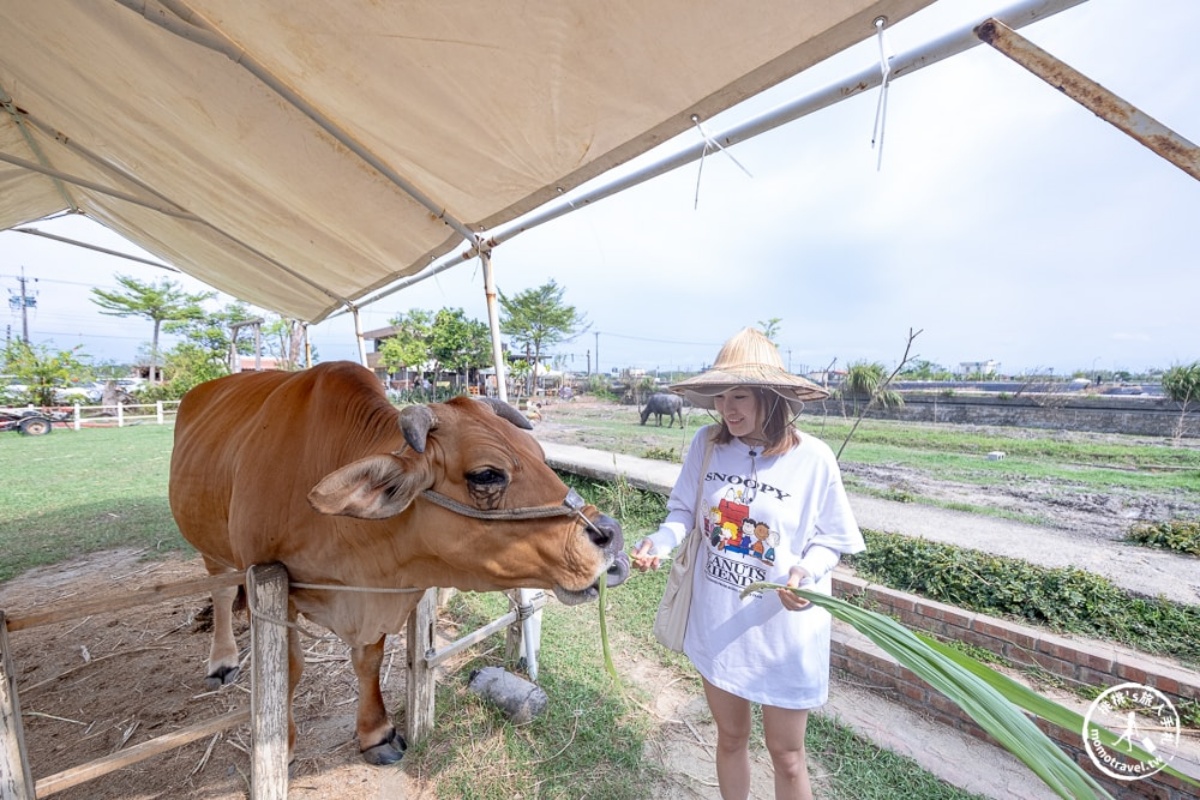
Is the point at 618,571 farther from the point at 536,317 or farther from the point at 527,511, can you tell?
the point at 536,317

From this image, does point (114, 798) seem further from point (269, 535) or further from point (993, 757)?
point (993, 757)

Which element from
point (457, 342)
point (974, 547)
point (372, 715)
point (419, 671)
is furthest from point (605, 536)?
point (457, 342)

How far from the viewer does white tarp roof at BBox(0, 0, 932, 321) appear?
1.29 metres

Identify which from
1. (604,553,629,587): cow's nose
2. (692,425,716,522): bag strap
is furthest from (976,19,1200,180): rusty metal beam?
(604,553,629,587): cow's nose

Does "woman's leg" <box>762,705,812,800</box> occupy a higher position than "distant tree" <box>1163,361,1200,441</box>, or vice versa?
"distant tree" <box>1163,361,1200,441</box>

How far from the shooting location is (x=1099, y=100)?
0.77m

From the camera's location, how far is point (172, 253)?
4832 millimetres

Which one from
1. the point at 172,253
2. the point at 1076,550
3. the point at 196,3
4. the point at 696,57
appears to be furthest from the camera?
the point at 172,253

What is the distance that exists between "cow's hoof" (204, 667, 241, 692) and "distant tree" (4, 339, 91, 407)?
25.6 metres

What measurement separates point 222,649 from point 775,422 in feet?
11.9

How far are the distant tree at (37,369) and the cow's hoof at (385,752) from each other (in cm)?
2695

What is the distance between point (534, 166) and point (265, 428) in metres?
1.74

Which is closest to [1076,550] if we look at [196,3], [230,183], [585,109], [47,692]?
[585,109]

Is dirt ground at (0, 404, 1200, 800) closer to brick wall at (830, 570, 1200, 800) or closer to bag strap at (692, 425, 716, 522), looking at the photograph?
brick wall at (830, 570, 1200, 800)
